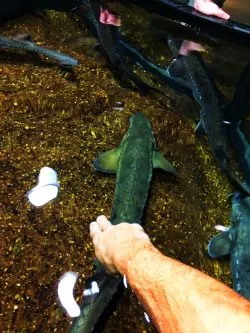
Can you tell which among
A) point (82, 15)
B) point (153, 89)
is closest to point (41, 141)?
point (153, 89)

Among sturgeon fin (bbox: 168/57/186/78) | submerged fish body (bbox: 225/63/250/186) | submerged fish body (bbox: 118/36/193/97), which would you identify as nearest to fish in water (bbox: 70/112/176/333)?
submerged fish body (bbox: 225/63/250/186)

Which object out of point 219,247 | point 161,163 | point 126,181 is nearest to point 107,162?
point 126,181

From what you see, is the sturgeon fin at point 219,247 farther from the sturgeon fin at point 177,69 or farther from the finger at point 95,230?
the sturgeon fin at point 177,69

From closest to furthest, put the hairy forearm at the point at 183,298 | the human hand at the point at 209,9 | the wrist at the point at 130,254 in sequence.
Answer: the hairy forearm at the point at 183,298 < the wrist at the point at 130,254 < the human hand at the point at 209,9

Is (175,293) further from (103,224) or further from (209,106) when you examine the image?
(209,106)

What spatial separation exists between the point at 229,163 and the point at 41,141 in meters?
2.06

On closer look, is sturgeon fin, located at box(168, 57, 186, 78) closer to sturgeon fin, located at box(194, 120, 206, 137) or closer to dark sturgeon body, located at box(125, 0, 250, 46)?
dark sturgeon body, located at box(125, 0, 250, 46)

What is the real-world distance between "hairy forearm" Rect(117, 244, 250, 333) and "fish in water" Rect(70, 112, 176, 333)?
620 mm

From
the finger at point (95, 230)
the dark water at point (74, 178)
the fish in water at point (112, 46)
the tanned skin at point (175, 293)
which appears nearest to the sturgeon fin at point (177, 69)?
the dark water at point (74, 178)

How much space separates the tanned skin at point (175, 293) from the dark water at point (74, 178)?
68 centimetres

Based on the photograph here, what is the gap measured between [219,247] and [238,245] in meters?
0.23

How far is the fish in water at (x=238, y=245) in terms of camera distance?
3.04 meters

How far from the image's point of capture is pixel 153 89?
476cm

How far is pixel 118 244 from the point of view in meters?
2.15
